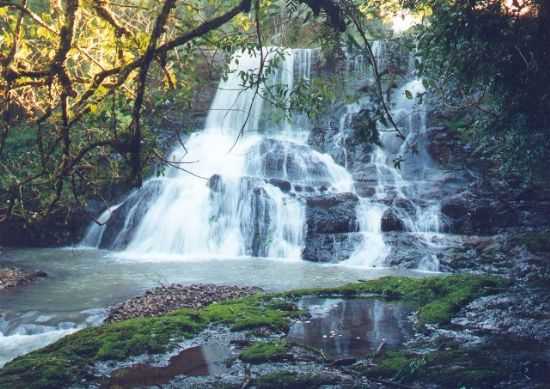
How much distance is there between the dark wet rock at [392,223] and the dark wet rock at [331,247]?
0.92m

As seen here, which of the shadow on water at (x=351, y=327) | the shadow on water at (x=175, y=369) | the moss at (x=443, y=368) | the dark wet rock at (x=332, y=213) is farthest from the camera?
the dark wet rock at (x=332, y=213)

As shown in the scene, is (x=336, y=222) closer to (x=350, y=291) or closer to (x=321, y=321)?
(x=350, y=291)

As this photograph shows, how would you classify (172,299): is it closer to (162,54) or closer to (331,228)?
(162,54)

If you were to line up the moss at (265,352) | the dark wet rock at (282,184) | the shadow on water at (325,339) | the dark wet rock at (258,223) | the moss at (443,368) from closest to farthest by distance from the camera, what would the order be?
the moss at (443,368) → the shadow on water at (325,339) → the moss at (265,352) → the dark wet rock at (258,223) → the dark wet rock at (282,184)

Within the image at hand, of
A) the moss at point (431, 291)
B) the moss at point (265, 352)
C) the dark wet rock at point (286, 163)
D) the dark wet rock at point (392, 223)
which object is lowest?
the moss at point (265, 352)

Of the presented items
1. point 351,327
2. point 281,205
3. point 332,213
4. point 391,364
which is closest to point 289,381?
point 391,364

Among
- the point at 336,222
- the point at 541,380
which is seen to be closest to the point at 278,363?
the point at 541,380

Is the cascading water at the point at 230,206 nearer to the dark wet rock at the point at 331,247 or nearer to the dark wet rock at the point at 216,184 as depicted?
the dark wet rock at the point at 216,184

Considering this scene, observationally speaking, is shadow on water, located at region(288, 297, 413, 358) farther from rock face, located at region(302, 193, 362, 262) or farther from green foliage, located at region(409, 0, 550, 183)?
rock face, located at region(302, 193, 362, 262)

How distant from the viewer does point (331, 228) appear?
17297mm

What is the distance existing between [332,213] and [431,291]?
10255mm

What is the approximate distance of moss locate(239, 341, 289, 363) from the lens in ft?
17.0

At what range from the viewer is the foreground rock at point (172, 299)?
996 centimetres

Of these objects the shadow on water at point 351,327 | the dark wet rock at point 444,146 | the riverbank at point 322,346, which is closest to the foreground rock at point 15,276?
the riverbank at point 322,346
